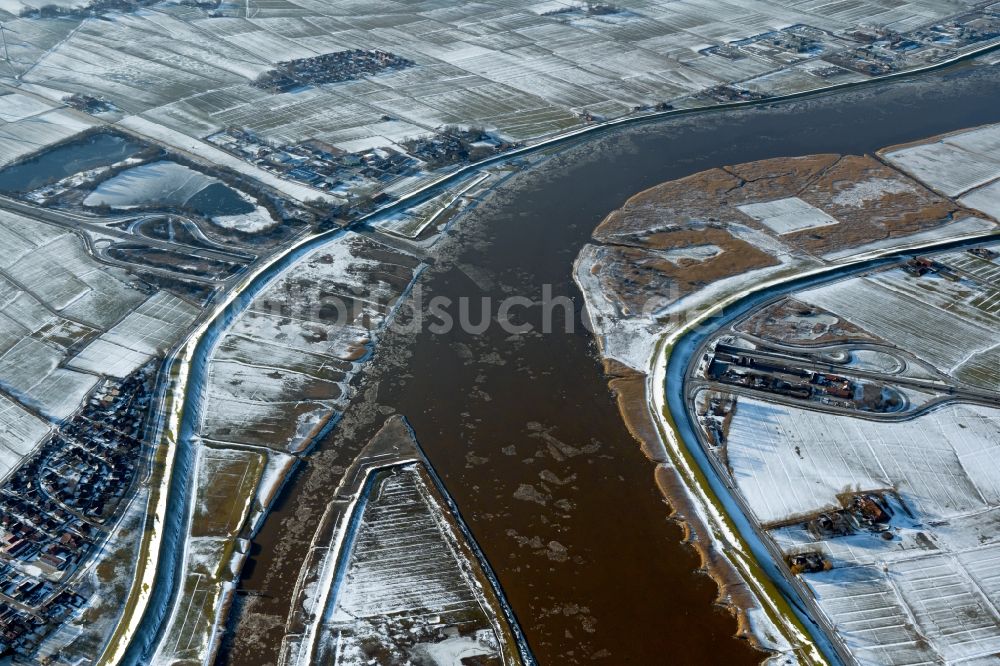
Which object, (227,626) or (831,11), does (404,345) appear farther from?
(831,11)

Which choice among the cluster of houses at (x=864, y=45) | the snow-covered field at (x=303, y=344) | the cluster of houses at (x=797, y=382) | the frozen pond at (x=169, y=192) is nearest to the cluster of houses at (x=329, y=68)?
the frozen pond at (x=169, y=192)

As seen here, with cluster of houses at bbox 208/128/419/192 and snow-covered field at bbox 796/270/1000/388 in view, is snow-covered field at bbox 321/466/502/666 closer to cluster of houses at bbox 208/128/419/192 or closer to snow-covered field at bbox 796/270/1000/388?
snow-covered field at bbox 796/270/1000/388

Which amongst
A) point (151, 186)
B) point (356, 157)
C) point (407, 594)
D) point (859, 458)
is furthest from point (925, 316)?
point (151, 186)

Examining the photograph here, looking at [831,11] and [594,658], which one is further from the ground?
[831,11]

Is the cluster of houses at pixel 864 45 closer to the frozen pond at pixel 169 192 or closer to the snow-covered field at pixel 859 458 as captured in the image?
the snow-covered field at pixel 859 458

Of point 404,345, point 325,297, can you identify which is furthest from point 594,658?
point 325,297

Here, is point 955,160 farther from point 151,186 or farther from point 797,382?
point 151,186
